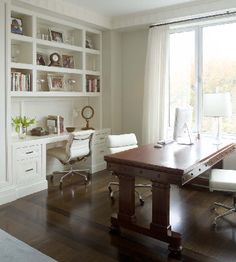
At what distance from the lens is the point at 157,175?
2604mm

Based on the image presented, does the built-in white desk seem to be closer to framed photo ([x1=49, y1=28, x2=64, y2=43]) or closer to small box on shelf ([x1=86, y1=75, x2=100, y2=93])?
small box on shelf ([x1=86, y1=75, x2=100, y2=93])

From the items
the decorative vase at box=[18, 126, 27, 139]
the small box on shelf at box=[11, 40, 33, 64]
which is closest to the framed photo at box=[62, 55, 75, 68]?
the small box on shelf at box=[11, 40, 33, 64]

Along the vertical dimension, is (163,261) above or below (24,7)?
below

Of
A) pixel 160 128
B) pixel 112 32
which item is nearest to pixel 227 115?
pixel 160 128

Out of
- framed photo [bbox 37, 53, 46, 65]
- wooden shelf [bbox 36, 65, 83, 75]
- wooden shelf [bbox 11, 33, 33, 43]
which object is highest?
wooden shelf [bbox 11, 33, 33, 43]

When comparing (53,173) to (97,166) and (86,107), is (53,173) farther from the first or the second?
(86,107)

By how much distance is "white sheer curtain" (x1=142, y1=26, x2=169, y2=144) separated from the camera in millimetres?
4844

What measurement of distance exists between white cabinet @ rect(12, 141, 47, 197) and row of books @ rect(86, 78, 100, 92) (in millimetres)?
1612

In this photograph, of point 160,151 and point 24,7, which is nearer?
point 160,151

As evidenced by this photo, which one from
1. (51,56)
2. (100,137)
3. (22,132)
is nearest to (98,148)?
(100,137)

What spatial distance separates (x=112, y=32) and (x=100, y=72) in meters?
0.75

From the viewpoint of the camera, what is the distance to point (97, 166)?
523 cm

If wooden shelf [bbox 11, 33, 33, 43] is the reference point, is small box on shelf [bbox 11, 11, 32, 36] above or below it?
above

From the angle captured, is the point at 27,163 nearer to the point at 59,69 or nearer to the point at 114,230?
A: the point at 59,69
